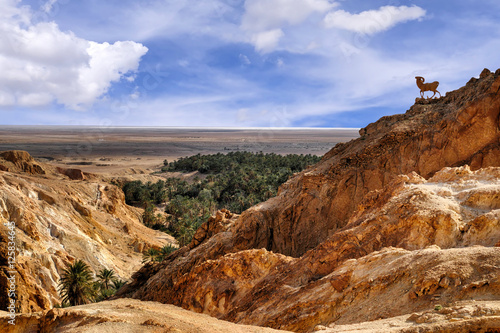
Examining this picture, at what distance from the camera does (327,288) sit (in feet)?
37.2

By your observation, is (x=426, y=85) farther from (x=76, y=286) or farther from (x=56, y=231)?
(x=56, y=231)

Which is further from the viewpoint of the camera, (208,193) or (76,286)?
(208,193)

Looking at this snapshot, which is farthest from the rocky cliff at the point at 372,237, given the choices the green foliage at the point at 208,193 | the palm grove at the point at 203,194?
the green foliage at the point at 208,193

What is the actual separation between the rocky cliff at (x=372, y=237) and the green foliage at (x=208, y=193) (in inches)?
980

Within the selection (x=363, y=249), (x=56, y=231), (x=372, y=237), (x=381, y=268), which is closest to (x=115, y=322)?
(x=381, y=268)

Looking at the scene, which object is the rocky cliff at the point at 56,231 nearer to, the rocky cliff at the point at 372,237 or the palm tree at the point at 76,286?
the palm tree at the point at 76,286

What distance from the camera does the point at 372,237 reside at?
13.5 meters

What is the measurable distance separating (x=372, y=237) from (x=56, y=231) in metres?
33.7

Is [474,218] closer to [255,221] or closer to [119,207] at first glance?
[255,221]

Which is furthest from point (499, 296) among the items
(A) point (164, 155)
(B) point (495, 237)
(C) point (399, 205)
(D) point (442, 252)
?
(A) point (164, 155)

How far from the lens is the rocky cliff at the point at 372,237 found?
376 inches

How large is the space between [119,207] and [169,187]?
23.2 metres

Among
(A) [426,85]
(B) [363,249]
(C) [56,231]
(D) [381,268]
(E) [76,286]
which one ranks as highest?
(A) [426,85]

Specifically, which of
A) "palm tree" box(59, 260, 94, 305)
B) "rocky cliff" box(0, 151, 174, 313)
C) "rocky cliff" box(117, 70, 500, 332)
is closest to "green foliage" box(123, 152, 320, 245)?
"rocky cliff" box(0, 151, 174, 313)
